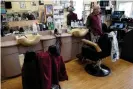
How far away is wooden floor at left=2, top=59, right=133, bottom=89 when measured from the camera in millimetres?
2355

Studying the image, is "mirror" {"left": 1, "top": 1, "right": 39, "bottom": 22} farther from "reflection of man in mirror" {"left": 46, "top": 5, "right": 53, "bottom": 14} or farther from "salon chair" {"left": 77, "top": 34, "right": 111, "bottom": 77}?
"salon chair" {"left": 77, "top": 34, "right": 111, "bottom": 77}

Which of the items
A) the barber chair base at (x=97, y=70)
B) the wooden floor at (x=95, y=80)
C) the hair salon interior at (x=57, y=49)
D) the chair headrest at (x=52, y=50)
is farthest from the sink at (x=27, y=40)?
the barber chair base at (x=97, y=70)

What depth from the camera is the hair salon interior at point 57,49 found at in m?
1.97

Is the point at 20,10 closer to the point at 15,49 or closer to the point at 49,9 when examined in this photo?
the point at 49,9

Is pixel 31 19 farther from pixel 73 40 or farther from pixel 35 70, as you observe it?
pixel 35 70

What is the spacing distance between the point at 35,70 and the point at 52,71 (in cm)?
33

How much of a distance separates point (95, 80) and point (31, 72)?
4.38 feet

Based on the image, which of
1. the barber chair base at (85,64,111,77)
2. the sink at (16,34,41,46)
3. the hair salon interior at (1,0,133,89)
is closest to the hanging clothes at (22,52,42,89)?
the hair salon interior at (1,0,133,89)

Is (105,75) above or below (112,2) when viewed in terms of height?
below

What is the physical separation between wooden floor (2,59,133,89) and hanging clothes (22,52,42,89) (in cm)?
62

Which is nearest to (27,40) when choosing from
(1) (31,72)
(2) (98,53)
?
(1) (31,72)

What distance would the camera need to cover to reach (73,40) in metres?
3.35

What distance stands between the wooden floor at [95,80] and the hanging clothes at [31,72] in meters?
0.62

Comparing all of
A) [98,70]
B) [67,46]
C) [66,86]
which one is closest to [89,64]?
[98,70]
